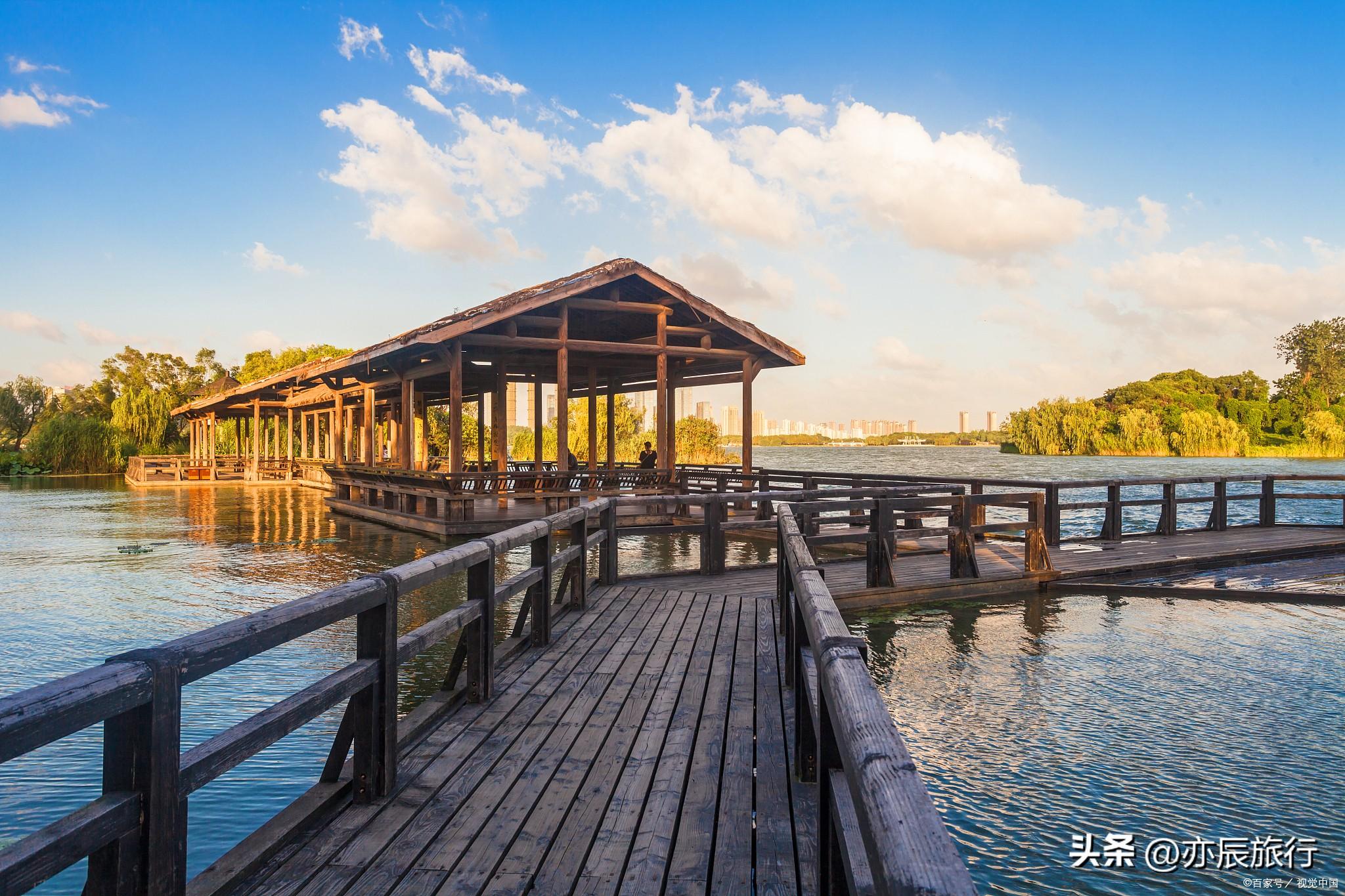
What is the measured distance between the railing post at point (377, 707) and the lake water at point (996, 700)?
3.64 feet

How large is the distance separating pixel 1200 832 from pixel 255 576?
11.0 meters

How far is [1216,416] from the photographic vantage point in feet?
224

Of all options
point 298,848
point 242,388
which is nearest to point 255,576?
point 298,848

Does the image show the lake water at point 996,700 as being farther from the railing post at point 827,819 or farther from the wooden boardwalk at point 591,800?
the railing post at point 827,819

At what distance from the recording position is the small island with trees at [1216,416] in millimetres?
64188

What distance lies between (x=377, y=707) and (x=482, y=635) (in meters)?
1.23

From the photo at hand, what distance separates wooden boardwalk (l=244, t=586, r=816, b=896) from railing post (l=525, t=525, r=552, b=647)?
537 millimetres

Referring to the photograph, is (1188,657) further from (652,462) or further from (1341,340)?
(1341,340)

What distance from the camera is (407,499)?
17672 millimetres

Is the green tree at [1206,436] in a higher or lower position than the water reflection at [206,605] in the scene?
higher

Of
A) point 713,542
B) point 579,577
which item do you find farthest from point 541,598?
point 713,542

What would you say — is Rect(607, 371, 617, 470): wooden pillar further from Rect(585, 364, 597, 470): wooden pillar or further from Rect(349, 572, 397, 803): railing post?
Rect(349, 572, 397, 803): railing post

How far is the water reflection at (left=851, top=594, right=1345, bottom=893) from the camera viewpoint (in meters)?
4.03

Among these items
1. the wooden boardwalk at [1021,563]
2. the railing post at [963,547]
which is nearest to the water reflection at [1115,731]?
the wooden boardwalk at [1021,563]
